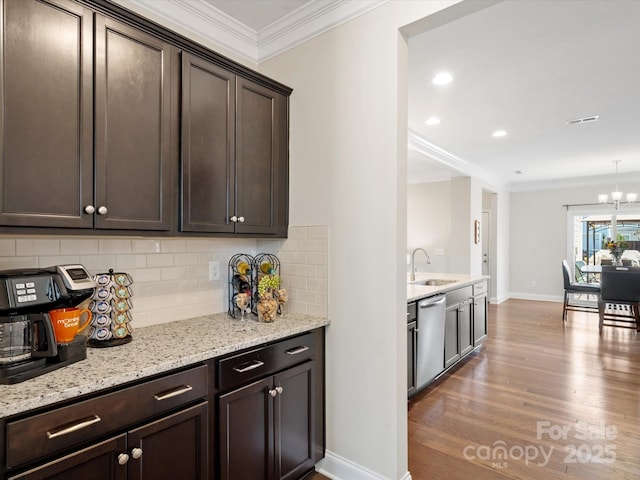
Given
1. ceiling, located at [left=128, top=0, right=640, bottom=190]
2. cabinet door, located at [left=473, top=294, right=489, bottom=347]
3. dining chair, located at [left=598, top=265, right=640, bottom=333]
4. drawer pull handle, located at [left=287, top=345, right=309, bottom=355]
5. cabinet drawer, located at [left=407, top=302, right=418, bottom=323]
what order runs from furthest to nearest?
dining chair, located at [left=598, top=265, right=640, bottom=333] < cabinet door, located at [left=473, top=294, right=489, bottom=347] < cabinet drawer, located at [left=407, top=302, right=418, bottom=323] < ceiling, located at [left=128, top=0, right=640, bottom=190] < drawer pull handle, located at [left=287, top=345, right=309, bottom=355]

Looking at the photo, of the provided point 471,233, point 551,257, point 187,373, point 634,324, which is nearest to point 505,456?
point 187,373

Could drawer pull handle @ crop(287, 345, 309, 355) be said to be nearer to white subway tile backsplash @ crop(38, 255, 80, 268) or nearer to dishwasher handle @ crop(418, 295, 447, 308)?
white subway tile backsplash @ crop(38, 255, 80, 268)

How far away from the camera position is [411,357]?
2.75 m

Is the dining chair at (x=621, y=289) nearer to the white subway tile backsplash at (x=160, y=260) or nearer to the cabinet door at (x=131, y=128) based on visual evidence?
the white subway tile backsplash at (x=160, y=260)

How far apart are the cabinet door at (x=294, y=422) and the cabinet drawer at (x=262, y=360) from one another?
57 millimetres

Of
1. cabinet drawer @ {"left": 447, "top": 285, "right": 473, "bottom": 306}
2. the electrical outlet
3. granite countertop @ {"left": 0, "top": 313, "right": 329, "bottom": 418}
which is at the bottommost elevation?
cabinet drawer @ {"left": 447, "top": 285, "right": 473, "bottom": 306}

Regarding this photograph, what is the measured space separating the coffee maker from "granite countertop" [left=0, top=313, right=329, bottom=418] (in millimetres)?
43

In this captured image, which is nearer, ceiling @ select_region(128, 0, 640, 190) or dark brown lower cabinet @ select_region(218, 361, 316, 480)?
dark brown lower cabinet @ select_region(218, 361, 316, 480)

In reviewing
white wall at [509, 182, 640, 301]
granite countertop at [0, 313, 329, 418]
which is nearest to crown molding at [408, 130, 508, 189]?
white wall at [509, 182, 640, 301]

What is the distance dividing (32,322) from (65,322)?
99 millimetres

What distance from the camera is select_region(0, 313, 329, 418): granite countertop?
1.07 metres

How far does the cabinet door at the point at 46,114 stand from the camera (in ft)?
3.99

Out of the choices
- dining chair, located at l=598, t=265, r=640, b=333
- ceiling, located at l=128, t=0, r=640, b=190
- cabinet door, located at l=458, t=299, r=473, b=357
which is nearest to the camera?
ceiling, located at l=128, t=0, r=640, b=190

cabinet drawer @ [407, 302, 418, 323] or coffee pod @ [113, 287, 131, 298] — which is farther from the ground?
coffee pod @ [113, 287, 131, 298]
